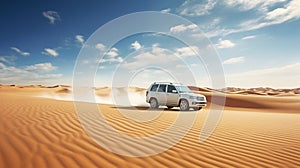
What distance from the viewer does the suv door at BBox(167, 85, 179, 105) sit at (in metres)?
14.2

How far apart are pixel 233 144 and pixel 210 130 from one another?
163 cm

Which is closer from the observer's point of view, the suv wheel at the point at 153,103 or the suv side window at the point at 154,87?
the suv wheel at the point at 153,103

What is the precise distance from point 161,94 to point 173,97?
89 centimetres

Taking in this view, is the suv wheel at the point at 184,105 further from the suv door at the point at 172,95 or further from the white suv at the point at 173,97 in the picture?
the suv door at the point at 172,95

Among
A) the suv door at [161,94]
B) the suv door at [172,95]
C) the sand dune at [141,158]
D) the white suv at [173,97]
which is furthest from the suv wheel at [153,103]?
the sand dune at [141,158]

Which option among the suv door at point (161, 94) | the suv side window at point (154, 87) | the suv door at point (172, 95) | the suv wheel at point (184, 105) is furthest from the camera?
the suv side window at point (154, 87)

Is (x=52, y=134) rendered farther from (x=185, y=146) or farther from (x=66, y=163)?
(x=185, y=146)

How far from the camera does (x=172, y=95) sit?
47.1 feet

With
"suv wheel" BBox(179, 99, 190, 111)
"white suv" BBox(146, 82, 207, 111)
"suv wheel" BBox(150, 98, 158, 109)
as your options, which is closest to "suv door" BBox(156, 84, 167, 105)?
"white suv" BBox(146, 82, 207, 111)

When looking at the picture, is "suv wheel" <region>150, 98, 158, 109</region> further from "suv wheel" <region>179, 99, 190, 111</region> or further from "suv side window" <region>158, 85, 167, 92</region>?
"suv wheel" <region>179, 99, 190, 111</region>

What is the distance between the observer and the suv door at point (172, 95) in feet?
46.5

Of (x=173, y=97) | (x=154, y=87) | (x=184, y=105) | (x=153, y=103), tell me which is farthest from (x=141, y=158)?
(x=154, y=87)

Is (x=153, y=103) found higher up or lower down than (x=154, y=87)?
lower down

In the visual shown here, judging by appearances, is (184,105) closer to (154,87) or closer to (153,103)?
(153,103)
